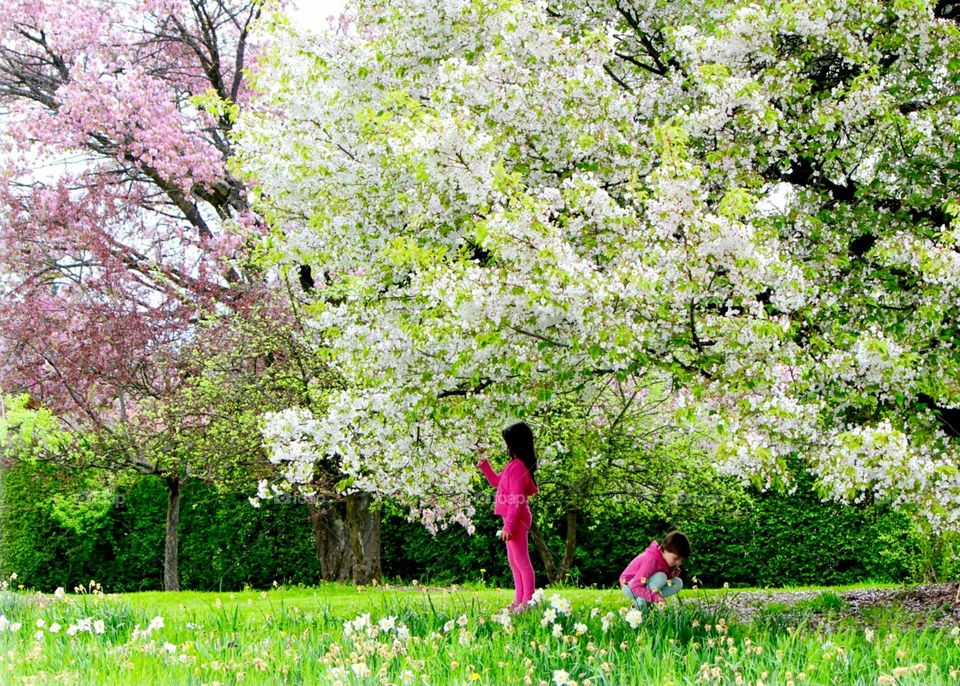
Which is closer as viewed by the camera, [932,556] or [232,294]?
[932,556]

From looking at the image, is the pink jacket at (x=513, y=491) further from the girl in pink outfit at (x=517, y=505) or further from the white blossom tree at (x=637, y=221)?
the white blossom tree at (x=637, y=221)

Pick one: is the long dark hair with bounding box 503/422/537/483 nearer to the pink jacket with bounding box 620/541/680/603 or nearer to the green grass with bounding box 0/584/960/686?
the pink jacket with bounding box 620/541/680/603

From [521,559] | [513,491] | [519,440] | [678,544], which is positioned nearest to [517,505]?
[513,491]

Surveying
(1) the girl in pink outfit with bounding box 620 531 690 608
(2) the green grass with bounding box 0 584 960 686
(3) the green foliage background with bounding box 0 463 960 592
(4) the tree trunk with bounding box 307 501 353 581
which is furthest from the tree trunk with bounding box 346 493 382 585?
(2) the green grass with bounding box 0 584 960 686

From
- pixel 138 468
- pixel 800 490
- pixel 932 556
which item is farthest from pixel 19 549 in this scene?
pixel 932 556

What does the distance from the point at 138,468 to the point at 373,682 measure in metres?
10.4

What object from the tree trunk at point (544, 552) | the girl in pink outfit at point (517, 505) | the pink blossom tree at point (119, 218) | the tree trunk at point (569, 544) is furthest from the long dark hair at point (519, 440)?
the pink blossom tree at point (119, 218)

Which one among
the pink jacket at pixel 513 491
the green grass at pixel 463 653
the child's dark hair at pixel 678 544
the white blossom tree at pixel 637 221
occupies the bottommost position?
the green grass at pixel 463 653

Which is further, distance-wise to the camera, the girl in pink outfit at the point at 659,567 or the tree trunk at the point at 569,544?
the tree trunk at the point at 569,544

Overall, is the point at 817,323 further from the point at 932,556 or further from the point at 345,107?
the point at 932,556

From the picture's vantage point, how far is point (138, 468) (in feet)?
45.8

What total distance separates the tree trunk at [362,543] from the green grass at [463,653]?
7.26m

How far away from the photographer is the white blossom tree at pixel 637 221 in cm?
625

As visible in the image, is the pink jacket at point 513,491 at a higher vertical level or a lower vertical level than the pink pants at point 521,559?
higher
